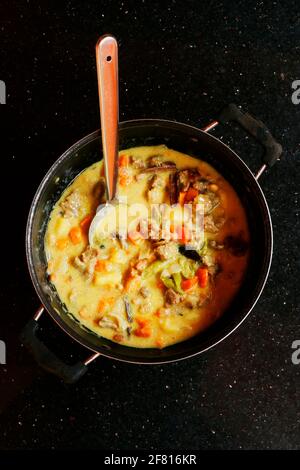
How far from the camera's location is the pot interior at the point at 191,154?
284 cm

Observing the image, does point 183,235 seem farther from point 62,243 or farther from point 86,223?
point 62,243

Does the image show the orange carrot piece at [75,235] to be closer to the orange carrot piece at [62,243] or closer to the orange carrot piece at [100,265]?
the orange carrot piece at [62,243]

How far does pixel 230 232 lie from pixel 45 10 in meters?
1.60

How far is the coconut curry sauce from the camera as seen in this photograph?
2.97m

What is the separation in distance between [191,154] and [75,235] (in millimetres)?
755

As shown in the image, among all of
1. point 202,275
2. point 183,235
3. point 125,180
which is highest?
point 125,180

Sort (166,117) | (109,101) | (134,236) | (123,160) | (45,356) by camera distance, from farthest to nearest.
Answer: (166,117) → (123,160) → (134,236) → (45,356) → (109,101)

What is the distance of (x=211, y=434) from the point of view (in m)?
3.19

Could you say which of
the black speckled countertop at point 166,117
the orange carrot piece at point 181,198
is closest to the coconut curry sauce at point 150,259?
the orange carrot piece at point 181,198

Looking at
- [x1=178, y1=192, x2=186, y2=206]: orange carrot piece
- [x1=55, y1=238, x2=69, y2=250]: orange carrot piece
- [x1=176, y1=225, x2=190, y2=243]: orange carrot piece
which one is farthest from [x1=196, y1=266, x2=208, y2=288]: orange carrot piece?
[x1=55, y1=238, x2=69, y2=250]: orange carrot piece

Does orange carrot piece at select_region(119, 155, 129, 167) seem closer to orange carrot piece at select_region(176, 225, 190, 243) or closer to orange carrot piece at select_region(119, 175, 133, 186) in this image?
orange carrot piece at select_region(119, 175, 133, 186)

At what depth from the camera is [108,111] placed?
256cm

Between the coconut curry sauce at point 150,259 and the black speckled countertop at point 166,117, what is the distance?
23 cm

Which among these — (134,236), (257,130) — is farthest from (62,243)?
(257,130)
